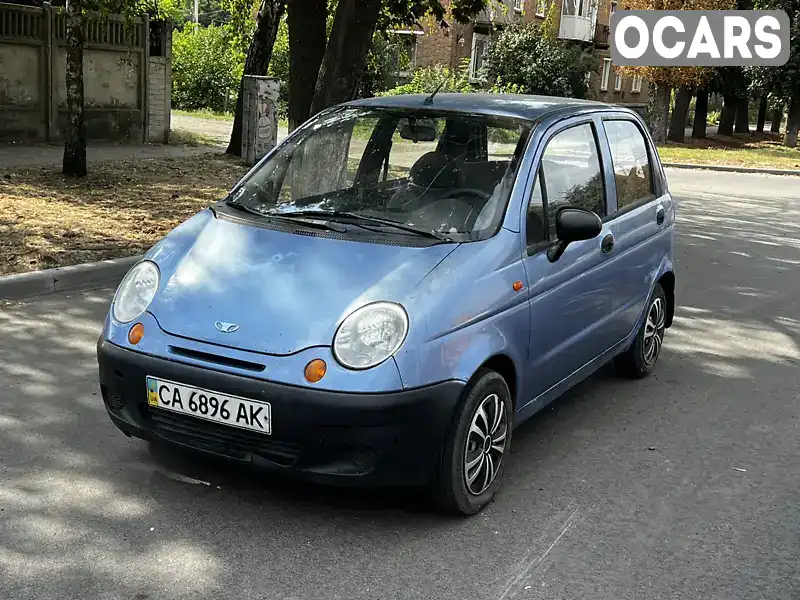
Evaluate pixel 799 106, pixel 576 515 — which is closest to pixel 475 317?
pixel 576 515

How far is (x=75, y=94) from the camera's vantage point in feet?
43.4

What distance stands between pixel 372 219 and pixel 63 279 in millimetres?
4285

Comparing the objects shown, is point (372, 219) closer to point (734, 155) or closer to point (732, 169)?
point (732, 169)

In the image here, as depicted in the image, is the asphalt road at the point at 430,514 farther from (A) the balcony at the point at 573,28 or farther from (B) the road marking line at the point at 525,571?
(A) the balcony at the point at 573,28

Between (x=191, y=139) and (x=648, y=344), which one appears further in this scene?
(x=191, y=139)

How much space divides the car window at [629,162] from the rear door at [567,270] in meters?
0.25

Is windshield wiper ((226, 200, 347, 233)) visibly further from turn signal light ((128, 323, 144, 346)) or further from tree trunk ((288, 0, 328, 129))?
tree trunk ((288, 0, 328, 129))

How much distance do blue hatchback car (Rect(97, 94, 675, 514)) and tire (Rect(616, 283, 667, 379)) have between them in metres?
0.73

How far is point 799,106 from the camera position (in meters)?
38.1

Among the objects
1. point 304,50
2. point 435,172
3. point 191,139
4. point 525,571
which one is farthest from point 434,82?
point 525,571

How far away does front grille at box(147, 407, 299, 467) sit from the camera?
385cm

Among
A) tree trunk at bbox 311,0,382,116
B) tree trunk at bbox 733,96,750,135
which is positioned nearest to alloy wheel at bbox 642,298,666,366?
tree trunk at bbox 311,0,382,116

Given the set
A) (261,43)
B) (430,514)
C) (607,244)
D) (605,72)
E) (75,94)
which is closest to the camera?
(430,514)

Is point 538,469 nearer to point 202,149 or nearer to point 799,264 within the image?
point 799,264
